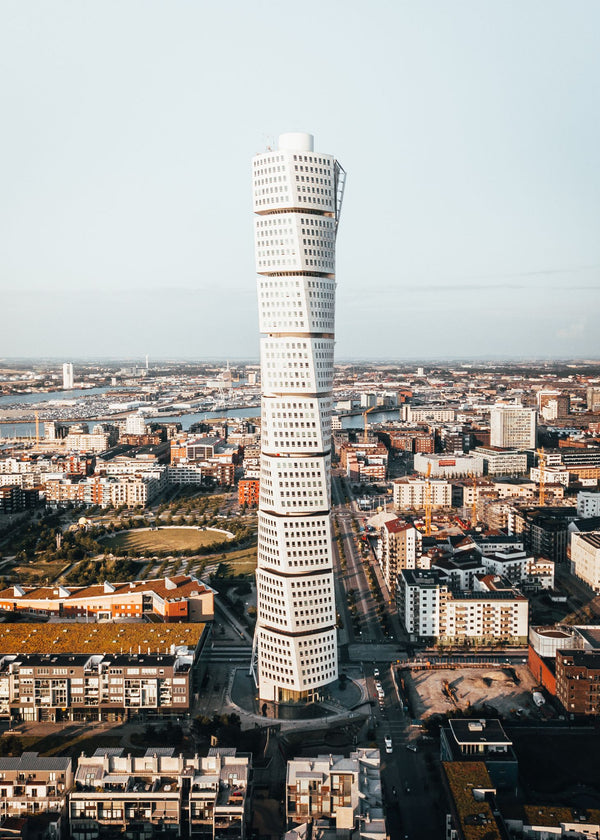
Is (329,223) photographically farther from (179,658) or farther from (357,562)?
(357,562)

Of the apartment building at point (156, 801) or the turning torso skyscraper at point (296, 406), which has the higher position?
the turning torso skyscraper at point (296, 406)

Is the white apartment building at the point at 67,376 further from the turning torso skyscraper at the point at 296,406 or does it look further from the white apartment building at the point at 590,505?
the turning torso skyscraper at the point at 296,406

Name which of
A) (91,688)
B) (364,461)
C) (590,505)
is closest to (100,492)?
(364,461)

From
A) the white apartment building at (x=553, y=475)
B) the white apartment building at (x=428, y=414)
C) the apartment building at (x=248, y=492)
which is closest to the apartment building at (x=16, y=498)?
the apartment building at (x=248, y=492)

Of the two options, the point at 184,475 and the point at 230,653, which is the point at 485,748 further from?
the point at 184,475

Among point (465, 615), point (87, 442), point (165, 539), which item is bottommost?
point (165, 539)
